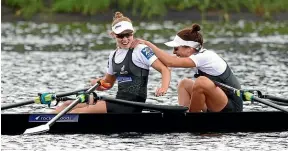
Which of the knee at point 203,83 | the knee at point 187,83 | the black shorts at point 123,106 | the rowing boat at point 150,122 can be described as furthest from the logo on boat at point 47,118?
the knee at point 203,83

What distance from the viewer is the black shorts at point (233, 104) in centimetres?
1694

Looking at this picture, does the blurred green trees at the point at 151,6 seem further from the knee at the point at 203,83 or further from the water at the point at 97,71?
the knee at the point at 203,83

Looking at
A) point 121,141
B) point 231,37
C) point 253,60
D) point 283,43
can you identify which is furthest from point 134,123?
point 231,37

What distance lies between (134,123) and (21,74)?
Result: 13161mm

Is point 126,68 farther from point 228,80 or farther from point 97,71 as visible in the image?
point 97,71

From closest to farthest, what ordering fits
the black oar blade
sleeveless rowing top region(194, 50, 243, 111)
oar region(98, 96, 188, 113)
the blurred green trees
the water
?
the black oar blade, the water, oar region(98, 96, 188, 113), sleeveless rowing top region(194, 50, 243, 111), the blurred green trees

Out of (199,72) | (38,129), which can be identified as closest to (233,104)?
(199,72)

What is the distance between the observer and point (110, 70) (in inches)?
674

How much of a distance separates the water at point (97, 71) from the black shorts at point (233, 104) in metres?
0.50

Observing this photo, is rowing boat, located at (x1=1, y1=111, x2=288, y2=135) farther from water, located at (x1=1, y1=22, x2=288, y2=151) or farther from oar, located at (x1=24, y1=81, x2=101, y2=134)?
oar, located at (x1=24, y1=81, x2=101, y2=134)

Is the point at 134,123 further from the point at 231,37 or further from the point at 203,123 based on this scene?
the point at 231,37

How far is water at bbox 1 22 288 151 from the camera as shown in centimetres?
1599

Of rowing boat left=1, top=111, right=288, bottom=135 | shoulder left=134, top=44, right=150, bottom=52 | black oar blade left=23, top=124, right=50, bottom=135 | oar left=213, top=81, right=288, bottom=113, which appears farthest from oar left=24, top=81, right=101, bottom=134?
oar left=213, top=81, right=288, bottom=113

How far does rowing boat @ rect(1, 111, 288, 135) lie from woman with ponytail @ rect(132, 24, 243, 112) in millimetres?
257
